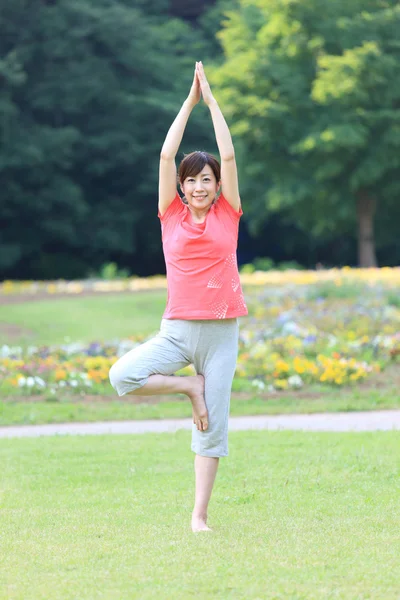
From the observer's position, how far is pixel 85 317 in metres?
17.5

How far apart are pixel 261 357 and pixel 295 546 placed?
20.2 feet

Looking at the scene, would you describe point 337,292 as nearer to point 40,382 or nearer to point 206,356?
point 40,382

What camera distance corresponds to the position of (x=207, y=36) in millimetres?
37406

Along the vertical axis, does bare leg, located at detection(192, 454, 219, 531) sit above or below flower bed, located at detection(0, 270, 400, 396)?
above

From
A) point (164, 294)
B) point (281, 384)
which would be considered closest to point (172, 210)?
point (281, 384)

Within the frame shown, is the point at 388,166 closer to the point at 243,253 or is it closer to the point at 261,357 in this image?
the point at 243,253

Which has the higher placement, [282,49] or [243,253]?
[282,49]

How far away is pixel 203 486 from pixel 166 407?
4.49 m

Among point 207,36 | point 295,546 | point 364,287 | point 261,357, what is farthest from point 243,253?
point 295,546

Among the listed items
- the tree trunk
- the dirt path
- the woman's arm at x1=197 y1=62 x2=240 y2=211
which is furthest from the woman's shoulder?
the tree trunk

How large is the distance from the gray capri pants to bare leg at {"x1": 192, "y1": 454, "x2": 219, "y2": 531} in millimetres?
40

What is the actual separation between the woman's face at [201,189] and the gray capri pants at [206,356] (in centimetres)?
54

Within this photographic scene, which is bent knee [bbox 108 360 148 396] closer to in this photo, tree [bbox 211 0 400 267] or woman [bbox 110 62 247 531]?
woman [bbox 110 62 247 531]

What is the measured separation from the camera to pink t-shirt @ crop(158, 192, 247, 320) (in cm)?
472
